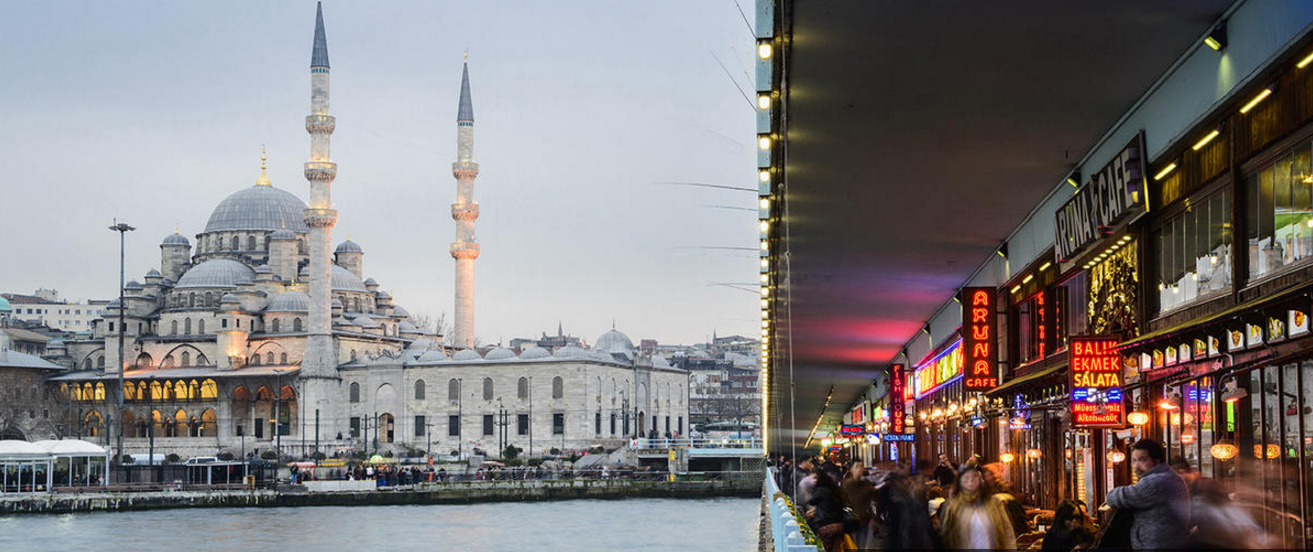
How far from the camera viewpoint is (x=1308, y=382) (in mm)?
7773

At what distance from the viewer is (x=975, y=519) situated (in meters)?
6.84

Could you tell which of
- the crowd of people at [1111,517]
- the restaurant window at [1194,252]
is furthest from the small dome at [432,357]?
the crowd of people at [1111,517]

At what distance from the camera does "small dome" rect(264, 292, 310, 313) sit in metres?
108

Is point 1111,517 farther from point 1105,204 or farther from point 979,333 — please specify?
point 979,333

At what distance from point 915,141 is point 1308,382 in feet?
15.5

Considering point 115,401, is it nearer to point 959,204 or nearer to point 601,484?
point 601,484

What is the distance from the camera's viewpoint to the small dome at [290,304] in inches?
4259

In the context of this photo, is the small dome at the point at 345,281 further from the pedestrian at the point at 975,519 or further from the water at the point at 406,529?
the pedestrian at the point at 975,519

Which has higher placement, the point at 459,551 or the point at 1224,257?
the point at 1224,257

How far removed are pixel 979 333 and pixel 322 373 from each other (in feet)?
283

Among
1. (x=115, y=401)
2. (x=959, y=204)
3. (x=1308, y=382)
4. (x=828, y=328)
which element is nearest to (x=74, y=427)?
(x=115, y=401)

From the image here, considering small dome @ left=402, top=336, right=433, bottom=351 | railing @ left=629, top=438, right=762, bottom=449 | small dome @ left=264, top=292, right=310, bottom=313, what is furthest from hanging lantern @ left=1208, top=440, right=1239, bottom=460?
small dome @ left=264, top=292, right=310, bottom=313

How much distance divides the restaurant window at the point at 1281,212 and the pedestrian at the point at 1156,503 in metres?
1.67

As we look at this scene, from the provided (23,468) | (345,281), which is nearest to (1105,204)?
(23,468)
